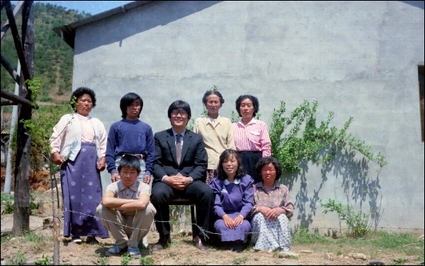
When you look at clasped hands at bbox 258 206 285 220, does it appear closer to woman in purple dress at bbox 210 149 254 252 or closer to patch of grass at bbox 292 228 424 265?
woman in purple dress at bbox 210 149 254 252

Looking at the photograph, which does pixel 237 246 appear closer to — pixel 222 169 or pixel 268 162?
pixel 222 169

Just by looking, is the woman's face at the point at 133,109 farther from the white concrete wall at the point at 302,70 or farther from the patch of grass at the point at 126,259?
the white concrete wall at the point at 302,70

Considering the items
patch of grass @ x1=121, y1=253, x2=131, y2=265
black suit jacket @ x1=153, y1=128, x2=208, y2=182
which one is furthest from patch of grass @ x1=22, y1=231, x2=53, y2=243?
black suit jacket @ x1=153, y1=128, x2=208, y2=182

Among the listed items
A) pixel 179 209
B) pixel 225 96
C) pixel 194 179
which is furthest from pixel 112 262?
pixel 225 96

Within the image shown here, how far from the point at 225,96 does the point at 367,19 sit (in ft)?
8.28

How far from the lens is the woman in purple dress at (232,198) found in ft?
16.7

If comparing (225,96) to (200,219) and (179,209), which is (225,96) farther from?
(200,219)

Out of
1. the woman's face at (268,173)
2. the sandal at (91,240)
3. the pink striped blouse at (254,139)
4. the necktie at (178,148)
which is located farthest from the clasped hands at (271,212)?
the sandal at (91,240)

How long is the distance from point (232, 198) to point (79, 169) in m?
1.65

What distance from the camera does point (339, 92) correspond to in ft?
24.8

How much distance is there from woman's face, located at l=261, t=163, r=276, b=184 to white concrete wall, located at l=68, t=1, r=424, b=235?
88.2 inches

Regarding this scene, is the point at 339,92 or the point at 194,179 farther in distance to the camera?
the point at 339,92

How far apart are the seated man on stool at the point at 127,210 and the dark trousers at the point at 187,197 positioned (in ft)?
0.87

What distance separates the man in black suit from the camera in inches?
201
